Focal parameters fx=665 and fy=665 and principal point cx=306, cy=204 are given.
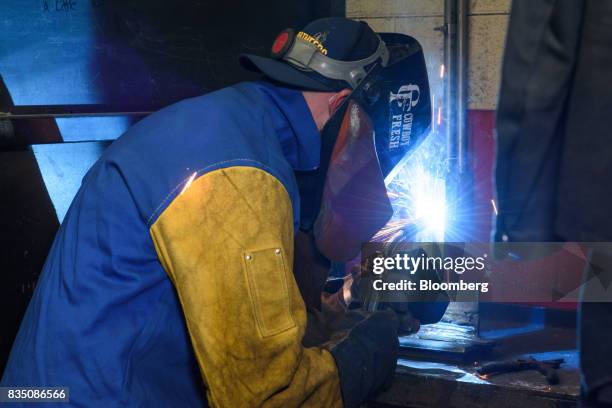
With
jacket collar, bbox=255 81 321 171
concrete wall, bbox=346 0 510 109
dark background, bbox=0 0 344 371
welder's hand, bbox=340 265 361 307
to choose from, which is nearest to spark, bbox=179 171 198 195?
jacket collar, bbox=255 81 321 171

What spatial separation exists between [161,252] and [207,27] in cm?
217

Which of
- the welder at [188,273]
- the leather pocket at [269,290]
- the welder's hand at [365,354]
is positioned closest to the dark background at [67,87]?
the welder at [188,273]

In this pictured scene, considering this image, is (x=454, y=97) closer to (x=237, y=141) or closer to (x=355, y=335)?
(x=355, y=335)

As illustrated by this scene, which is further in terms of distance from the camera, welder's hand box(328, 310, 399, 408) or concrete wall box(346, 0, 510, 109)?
concrete wall box(346, 0, 510, 109)

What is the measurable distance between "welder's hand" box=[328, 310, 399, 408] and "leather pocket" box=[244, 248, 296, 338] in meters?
0.39

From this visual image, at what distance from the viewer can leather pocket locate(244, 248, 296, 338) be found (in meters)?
1.43

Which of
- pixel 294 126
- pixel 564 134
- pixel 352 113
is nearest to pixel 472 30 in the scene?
pixel 352 113

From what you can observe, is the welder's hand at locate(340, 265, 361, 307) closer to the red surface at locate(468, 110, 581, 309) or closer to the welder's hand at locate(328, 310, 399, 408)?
the welder's hand at locate(328, 310, 399, 408)

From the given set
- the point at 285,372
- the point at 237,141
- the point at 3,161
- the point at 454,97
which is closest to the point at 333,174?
the point at 237,141

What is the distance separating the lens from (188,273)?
4.60 feet

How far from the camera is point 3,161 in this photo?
2.54 meters

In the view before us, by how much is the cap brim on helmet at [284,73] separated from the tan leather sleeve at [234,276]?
0.39m

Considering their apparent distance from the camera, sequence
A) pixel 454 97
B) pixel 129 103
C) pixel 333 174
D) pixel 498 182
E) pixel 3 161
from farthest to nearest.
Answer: pixel 454 97, pixel 129 103, pixel 3 161, pixel 333 174, pixel 498 182

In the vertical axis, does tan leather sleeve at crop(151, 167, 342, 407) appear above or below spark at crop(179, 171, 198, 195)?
below
